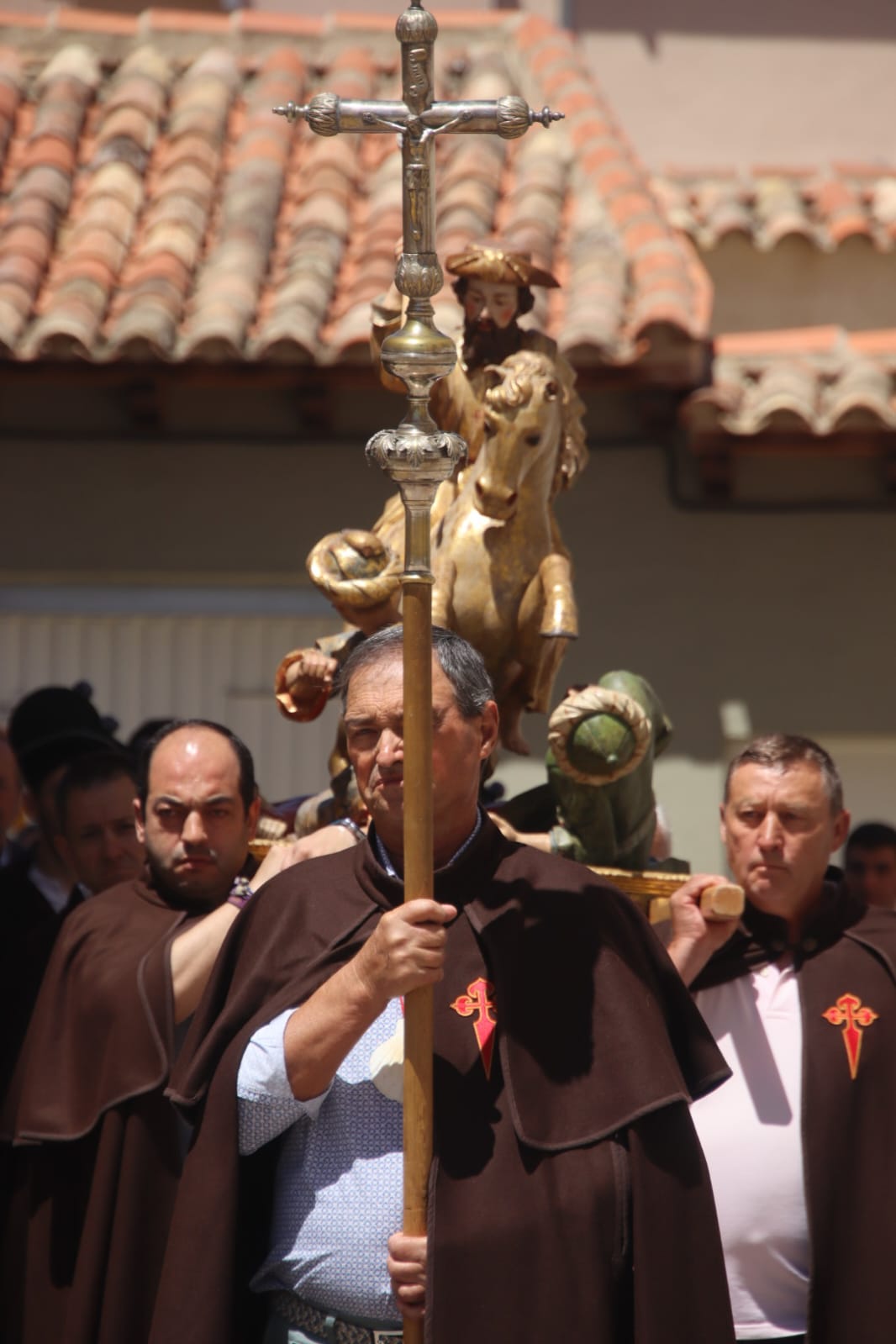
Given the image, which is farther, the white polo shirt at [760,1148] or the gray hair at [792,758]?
the gray hair at [792,758]

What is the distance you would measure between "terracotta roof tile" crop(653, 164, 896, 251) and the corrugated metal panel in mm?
2833

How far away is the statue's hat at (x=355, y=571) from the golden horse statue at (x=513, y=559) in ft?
0.39

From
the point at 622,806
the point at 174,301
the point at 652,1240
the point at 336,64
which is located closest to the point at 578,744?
the point at 622,806

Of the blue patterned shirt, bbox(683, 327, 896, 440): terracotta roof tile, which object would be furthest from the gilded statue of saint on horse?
bbox(683, 327, 896, 440): terracotta roof tile

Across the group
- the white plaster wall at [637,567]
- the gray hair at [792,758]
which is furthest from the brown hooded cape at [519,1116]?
the white plaster wall at [637,567]

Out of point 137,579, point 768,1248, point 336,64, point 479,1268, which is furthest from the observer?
point 336,64

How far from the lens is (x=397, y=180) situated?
29.7 feet

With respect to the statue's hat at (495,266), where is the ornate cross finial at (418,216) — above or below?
below

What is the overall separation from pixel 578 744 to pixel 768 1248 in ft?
3.40

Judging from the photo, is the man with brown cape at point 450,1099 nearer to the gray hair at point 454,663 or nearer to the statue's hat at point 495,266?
the gray hair at point 454,663

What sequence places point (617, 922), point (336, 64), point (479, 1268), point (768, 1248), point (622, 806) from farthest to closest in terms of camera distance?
1. point (336, 64)
2. point (622, 806)
3. point (768, 1248)
4. point (617, 922)
5. point (479, 1268)

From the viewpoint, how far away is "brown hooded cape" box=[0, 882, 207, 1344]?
4.02 metres

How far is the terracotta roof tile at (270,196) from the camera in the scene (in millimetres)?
7840

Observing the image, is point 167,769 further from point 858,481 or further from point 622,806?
point 858,481
